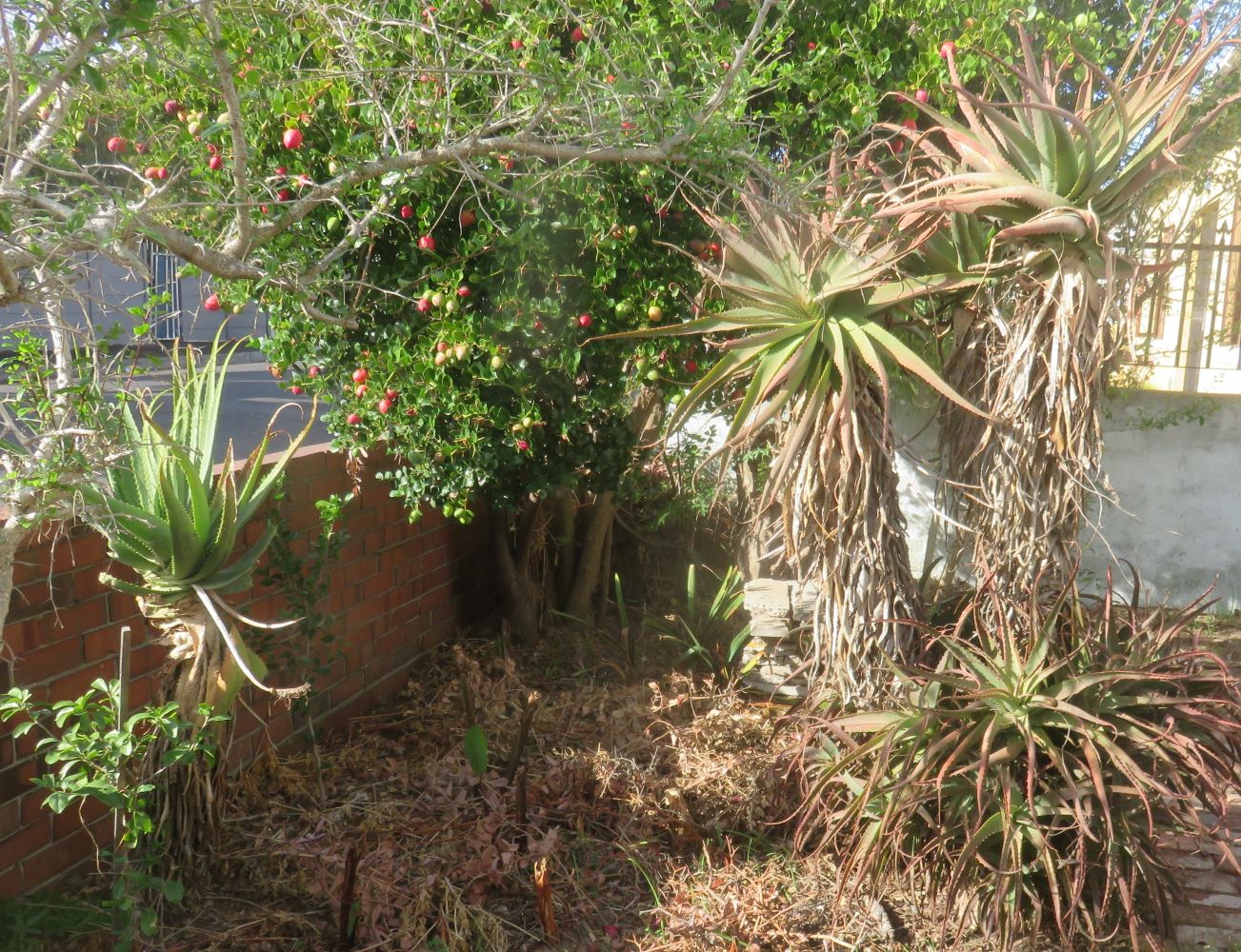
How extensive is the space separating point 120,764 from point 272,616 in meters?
1.34

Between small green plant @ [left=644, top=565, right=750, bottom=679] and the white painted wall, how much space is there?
173 centimetres

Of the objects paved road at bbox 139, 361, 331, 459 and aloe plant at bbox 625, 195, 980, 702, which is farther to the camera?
paved road at bbox 139, 361, 331, 459

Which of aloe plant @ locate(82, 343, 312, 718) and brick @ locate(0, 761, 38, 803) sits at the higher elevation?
aloe plant @ locate(82, 343, 312, 718)

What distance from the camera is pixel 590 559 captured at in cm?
592

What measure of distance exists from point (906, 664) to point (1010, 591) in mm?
448

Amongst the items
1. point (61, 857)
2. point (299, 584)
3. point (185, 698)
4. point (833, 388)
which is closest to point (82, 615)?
point (185, 698)

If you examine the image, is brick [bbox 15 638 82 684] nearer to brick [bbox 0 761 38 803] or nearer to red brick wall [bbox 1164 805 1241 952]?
brick [bbox 0 761 38 803]

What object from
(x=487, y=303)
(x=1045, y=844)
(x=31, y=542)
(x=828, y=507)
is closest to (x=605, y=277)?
(x=487, y=303)

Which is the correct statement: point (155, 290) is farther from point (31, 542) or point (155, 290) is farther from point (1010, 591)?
point (1010, 591)

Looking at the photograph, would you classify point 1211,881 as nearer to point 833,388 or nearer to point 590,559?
point 833,388

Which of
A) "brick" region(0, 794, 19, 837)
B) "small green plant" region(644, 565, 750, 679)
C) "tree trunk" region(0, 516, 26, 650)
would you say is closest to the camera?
"tree trunk" region(0, 516, 26, 650)

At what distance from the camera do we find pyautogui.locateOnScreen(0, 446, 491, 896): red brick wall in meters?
3.04

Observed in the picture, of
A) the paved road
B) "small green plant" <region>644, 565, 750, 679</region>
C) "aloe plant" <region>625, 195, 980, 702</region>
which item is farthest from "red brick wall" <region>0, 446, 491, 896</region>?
the paved road

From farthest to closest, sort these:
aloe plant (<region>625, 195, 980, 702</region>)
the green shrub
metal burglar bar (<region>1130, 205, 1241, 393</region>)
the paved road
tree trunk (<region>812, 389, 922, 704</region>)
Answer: the paved road
metal burglar bar (<region>1130, 205, 1241, 393</region>)
tree trunk (<region>812, 389, 922, 704</region>)
aloe plant (<region>625, 195, 980, 702</region>)
the green shrub
